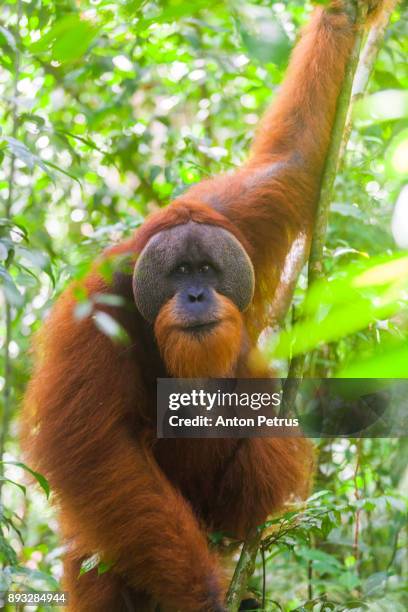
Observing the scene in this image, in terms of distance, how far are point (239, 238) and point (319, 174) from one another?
403 mm

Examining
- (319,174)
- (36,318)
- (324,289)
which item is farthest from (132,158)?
(324,289)

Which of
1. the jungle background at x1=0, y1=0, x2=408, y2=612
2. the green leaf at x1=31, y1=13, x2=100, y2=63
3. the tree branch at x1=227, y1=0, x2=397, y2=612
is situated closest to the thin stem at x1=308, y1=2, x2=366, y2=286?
the tree branch at x1=227, y1=0, x2=397, y2=612

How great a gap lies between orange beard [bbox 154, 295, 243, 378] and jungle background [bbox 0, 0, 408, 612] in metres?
0.31

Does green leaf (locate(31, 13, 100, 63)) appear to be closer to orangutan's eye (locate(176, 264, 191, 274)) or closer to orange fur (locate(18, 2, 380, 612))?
orange fur (locate(18, 2, 380, 612))

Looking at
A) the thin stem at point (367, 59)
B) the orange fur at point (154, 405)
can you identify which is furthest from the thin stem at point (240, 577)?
the thin stem at point (367, 59)

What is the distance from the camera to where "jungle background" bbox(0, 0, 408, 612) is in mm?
2221

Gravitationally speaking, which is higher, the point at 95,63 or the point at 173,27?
the point at 173,27

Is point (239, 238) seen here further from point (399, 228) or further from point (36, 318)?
point (399, 228)

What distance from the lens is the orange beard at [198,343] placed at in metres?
2.29

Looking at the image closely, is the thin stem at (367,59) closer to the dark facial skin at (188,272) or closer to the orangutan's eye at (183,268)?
the dark facial skin at (188,272)

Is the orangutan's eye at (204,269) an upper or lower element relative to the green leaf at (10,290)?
upper

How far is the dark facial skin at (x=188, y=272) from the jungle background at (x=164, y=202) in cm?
26

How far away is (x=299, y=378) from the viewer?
211cm

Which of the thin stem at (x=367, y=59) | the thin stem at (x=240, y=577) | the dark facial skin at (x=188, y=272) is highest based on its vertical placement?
the thin stem at (x=367, y=59)
